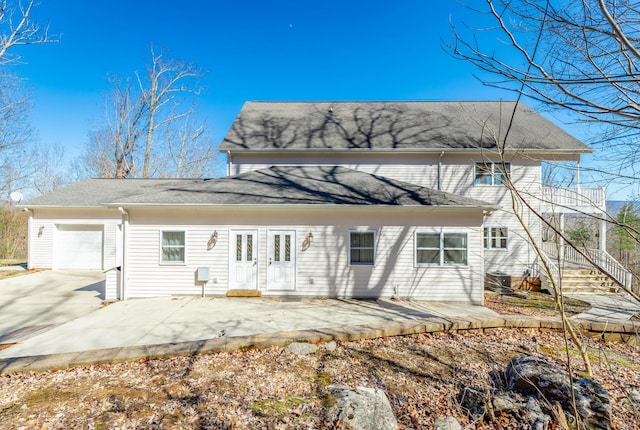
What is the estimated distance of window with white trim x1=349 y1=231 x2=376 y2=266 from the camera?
8.44 meters

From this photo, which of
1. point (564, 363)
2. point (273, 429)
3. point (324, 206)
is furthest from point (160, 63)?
point (564, 363)

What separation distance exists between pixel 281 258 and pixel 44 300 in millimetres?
6896

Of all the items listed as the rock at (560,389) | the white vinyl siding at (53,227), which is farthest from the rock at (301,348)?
the white vinyl siding at (53,227)

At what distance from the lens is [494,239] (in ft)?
38.3

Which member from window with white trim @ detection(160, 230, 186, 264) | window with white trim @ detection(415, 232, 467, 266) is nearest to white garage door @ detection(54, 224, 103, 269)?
window with white trim @ detection(160, 230, 186, 264)

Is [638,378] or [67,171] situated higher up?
[67,171]

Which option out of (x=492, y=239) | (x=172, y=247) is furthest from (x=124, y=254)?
(x=492, y=239)

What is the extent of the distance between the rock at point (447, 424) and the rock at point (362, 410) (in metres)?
0.43

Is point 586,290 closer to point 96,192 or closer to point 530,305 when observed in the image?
point 530,305

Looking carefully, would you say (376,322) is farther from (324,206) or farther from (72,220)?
(72,220)

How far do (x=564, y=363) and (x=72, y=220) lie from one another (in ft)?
56.9

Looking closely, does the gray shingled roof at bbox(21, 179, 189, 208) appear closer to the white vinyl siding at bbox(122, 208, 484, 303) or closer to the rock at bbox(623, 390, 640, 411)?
the white vinyl siding at bbox(122, 208, 484, 303)

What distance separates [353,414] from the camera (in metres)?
2.91

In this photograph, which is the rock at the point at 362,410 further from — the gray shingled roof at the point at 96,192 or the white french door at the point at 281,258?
the gray shingled roof at the point at 96,192
